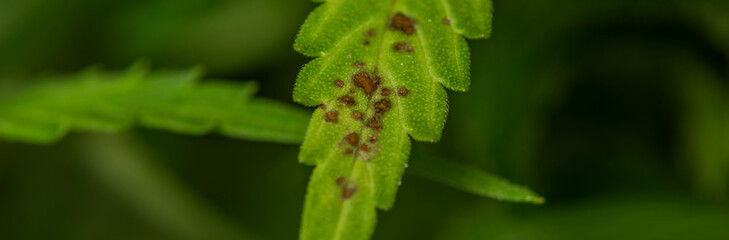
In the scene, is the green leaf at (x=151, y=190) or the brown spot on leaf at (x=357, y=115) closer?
the brown spot on leaf at (x=357, y=115)

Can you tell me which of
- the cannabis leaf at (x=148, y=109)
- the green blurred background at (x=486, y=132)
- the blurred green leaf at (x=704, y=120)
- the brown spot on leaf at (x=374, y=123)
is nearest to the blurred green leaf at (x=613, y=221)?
the green blurred background at (x=486, y=132)

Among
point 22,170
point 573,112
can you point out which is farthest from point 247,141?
point 573,112

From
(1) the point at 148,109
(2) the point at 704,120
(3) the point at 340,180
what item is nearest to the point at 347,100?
(3) the point at 340,180

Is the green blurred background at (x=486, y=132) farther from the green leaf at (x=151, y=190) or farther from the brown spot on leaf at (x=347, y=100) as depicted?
the brown spot on leaf at (x=347, y=100)

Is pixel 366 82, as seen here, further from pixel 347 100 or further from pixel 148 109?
pixel 148 109

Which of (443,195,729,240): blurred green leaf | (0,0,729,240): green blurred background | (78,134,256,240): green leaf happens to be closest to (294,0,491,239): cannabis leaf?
(0,0,729,240): green blurred background

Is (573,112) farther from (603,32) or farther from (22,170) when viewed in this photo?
(22,170)

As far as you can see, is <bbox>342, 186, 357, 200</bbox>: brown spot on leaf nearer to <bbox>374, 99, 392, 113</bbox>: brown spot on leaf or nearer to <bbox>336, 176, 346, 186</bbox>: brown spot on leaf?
<bbox>336, 176, 346, 186</bbox>: brown spot on leaf
